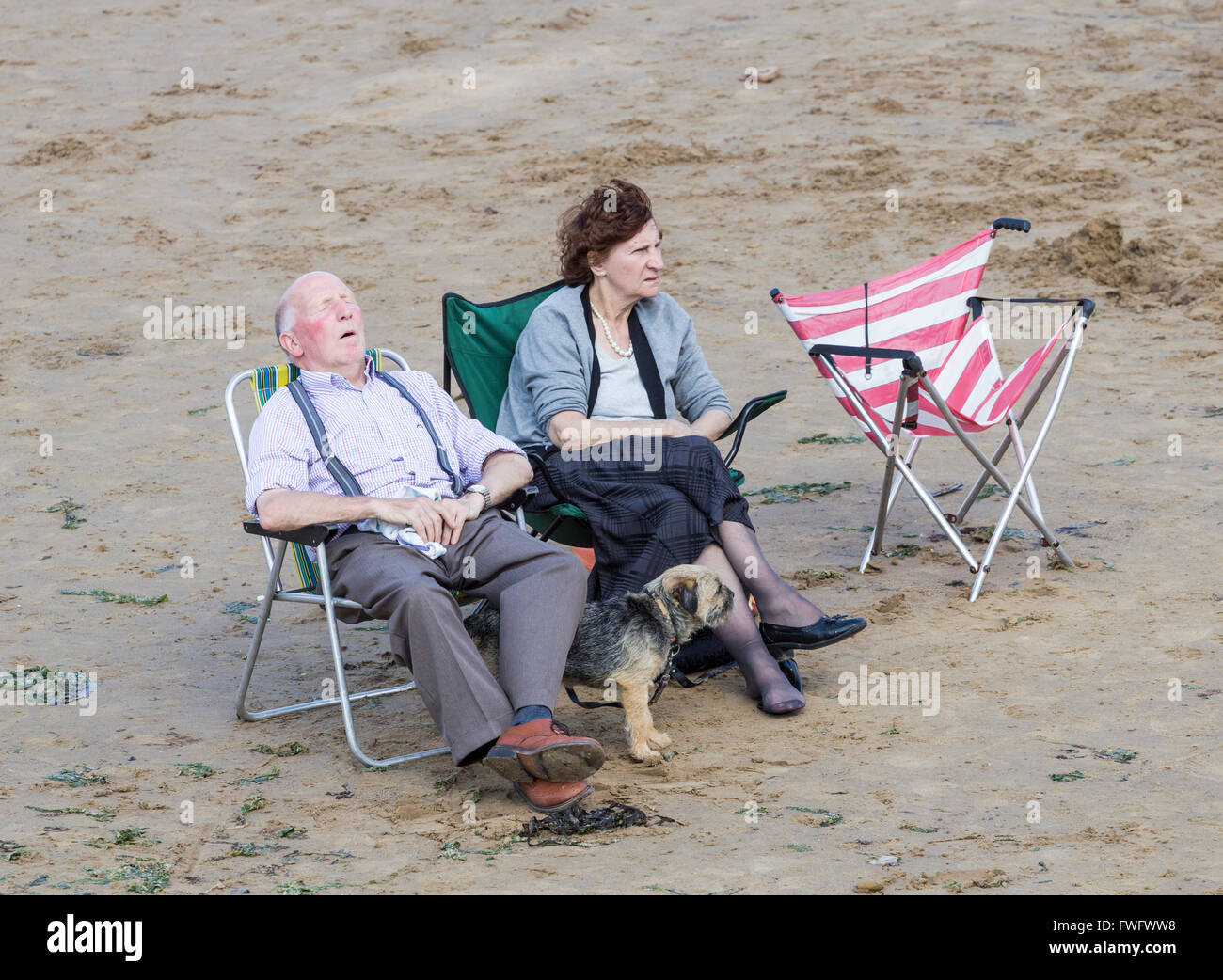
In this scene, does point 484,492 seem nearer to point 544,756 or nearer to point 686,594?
point 686,594

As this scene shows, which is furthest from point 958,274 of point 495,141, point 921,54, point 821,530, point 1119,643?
point 921,54

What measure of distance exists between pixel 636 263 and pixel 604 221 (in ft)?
0.54

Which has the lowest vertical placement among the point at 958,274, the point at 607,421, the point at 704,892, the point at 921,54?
the point at 704,892

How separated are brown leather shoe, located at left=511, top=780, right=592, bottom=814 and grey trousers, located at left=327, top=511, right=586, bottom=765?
0.53ft

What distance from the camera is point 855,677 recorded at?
4492mm

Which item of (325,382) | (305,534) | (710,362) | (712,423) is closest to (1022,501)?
(712,423)

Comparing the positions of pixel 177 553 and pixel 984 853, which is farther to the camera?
pixel 177 553

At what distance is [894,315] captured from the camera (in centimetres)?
564

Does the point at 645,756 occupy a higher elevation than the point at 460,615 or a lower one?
lower

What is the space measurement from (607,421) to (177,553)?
81.8 inches

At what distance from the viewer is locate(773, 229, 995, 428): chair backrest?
17.8 feet

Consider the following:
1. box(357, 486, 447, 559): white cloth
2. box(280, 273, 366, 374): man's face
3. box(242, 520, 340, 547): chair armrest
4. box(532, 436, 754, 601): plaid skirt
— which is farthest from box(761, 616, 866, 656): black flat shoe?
box(280, 273, 366, 374): man's face

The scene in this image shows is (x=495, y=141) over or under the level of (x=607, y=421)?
over
